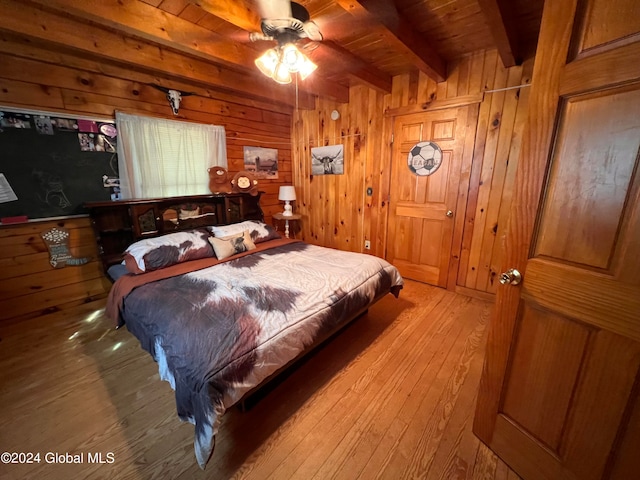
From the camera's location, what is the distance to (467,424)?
1412 mm

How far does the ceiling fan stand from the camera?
1348mm

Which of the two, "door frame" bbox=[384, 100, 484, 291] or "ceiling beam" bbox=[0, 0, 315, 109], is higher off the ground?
"ceiling beam" bbox=[0, 0, 315, 109]

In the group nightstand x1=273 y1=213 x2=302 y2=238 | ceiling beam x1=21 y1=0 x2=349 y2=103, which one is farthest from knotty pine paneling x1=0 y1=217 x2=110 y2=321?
nightstand x1=273 y1=213 x2=302 y2=238

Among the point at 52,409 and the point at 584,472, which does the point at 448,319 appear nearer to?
the point at 584,472

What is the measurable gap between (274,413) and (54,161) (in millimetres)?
2755

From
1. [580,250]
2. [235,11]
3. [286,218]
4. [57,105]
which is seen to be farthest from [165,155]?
[580,250]

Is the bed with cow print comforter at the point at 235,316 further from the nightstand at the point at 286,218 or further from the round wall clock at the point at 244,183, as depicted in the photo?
the nightstand at the point at 286,218

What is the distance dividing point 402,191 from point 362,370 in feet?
7.13

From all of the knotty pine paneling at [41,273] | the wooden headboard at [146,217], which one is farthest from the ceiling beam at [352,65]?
the knotty pine paneling at [41,273]

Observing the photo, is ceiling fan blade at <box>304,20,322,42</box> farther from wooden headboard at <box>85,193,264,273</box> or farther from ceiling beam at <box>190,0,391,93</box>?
wooden headboard at <box>85,193,264,273</box>

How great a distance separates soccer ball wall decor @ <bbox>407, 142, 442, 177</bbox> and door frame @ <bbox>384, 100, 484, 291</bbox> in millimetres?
248

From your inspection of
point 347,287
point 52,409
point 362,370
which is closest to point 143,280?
point 52,409

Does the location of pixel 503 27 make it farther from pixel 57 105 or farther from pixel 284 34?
pixel 57 105

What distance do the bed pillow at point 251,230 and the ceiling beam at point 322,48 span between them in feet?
5.74
